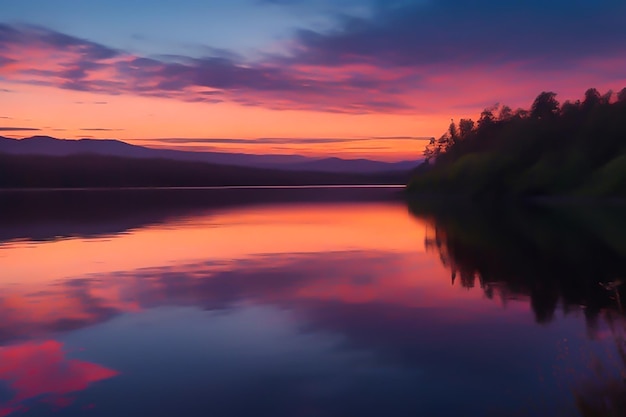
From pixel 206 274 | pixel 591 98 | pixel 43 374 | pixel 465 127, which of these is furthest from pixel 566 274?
pixel 465 127

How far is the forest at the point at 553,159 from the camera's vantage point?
78125mm

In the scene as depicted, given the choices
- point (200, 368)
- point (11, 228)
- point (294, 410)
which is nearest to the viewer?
point (294, 410)

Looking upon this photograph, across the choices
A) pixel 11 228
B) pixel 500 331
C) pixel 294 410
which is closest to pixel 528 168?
pixel 11 228

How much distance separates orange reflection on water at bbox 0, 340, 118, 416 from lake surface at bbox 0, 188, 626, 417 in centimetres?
4

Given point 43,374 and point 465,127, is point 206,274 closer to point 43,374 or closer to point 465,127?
point 43,374

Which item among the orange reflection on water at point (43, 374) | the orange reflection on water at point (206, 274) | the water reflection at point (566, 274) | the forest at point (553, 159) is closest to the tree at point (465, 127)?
the forest at point (553, 159)

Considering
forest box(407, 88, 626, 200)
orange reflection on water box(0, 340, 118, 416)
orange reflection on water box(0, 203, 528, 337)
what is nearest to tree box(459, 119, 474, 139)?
forest box(407, 88, 626, 200)

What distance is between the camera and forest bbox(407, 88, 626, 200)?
78.1 metres

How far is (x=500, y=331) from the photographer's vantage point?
13.6 m

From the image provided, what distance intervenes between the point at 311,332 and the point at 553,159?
76716 millimetres

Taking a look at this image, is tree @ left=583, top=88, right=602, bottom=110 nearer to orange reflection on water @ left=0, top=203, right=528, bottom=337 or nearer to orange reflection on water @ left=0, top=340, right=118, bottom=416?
orange reflection on water @ left=0, top=203, right=528, bottom=337

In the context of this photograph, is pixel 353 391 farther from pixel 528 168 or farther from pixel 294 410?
pixel 528 168

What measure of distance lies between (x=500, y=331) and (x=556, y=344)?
140cm

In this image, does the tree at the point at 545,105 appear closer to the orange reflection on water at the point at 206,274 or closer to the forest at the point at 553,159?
the forest at the point at 553,159
